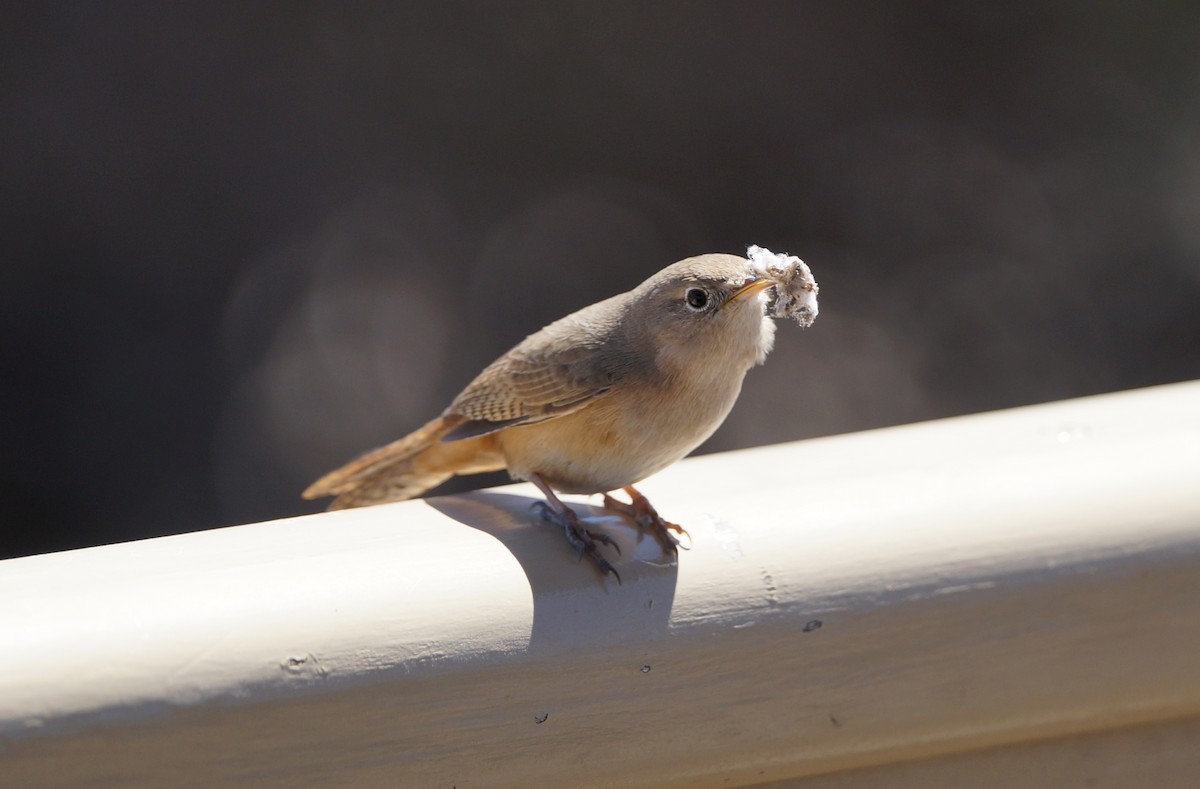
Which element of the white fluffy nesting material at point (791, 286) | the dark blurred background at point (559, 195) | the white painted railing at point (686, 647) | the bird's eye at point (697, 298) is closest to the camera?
the white painted railing at point (686, 647)

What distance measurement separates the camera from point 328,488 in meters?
2.47

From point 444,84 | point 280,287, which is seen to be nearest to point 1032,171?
point 444,84

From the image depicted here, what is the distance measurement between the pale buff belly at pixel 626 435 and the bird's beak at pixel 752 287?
6.6 inches

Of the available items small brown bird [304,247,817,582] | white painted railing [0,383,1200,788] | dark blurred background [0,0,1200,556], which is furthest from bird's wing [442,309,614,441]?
dark blurred background [0,0,1200,556]

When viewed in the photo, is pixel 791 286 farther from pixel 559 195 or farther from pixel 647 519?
pixel 559 195

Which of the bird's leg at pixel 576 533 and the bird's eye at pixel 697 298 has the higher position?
the bird's eye at pixel 697 298

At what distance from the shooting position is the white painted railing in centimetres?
136

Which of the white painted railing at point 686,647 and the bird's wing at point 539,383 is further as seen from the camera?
the bird's wing at point 539,383

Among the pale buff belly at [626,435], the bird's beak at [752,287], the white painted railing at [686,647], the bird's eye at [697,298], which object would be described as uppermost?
the bird's beak at [752,287]

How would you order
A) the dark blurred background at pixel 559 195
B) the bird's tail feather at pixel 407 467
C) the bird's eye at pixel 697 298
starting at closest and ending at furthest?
the bird's eye at pixel 697 298, the bird's tail feather at pixel 407 467, the dark blurred background at pixel 559 195

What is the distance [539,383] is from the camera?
2.27 meters

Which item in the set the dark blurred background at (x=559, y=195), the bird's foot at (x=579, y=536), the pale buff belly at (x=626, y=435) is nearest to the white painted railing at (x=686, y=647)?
A: the bird's foot at (x=579, y=536)

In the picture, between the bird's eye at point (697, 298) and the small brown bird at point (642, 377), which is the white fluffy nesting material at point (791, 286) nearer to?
the small brown bird at point (642, 377)

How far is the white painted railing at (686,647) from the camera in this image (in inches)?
53.6
